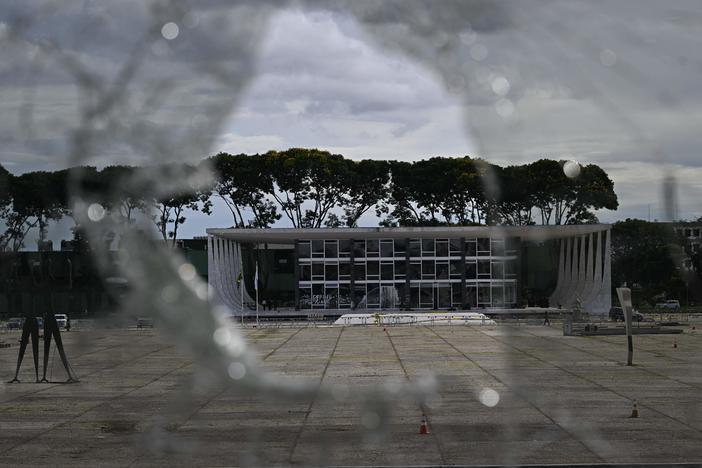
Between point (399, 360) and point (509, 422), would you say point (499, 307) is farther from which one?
point (509, 422)

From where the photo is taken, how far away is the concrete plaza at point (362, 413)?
76.2 feet

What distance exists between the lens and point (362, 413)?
1155 inches

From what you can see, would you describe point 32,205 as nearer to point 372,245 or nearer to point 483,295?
point 372,245

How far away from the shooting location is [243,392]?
3456 cm

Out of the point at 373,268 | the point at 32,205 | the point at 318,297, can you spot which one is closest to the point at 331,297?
the point at 318,297

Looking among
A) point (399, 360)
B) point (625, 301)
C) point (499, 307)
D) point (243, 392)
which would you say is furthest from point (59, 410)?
point (499, 307)

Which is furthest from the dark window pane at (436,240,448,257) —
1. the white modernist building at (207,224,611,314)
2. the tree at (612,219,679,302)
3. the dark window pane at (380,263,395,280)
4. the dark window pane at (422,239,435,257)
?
the tree at (612,219,679,302)

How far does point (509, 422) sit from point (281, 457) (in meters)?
7.75

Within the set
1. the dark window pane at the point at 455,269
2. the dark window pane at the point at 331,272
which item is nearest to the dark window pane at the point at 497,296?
the dark window pane at the point at 455,269

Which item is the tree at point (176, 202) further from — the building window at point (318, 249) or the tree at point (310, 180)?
the building window at point (318, 249)

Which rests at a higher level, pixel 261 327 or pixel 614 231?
pixel 614 231

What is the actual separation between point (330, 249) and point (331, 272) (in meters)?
2.63

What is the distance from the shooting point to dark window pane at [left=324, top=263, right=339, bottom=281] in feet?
357

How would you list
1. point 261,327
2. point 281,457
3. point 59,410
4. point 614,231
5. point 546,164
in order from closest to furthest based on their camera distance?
point 546,164 < point 281,457 < point 59,410 < point 261,327 < point 614,231
